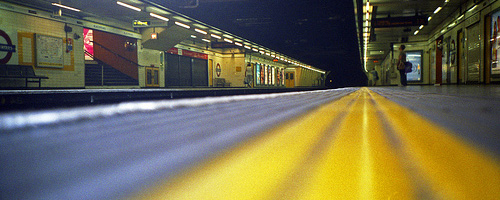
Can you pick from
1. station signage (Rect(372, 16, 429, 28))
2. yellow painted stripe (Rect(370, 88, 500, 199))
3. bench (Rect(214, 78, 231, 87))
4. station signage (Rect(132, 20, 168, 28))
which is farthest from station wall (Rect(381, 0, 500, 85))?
bench (Rect(214, 78, 231, 87))

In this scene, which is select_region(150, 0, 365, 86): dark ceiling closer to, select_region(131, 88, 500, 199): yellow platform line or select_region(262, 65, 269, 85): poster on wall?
select_region(131, 88, 500, 199): yellow platform line

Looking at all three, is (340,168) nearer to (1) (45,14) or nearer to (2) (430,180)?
(2) (430,180)

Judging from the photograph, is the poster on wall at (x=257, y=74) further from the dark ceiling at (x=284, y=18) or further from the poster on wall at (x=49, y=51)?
the poster on wall at (x=49, y=51)

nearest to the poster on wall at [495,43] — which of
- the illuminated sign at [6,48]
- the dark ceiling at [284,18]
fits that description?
the dark ceiling at [284,18]

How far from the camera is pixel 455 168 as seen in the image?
37cm

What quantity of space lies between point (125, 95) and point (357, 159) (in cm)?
522

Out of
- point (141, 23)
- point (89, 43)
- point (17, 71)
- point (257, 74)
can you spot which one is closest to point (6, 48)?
point (17, 71)

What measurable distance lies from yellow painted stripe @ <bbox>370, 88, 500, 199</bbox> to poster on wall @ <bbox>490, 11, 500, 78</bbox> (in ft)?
32.4

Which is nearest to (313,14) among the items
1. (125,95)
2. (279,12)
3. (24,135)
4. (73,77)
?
(279,12)

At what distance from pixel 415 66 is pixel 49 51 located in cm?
1772

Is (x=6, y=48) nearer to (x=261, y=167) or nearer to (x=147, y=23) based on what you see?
(x=147, y=23)

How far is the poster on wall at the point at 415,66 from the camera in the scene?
17969mm

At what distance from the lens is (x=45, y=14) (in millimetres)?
10492

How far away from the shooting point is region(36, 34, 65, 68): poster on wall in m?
10.2
